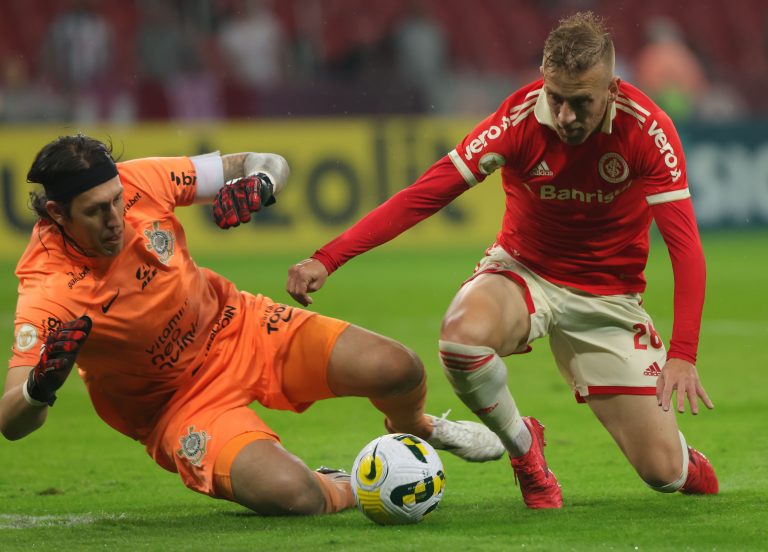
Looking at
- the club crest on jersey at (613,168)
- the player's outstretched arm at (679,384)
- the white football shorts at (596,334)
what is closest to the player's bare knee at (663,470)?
the white football shorts at (596,334)

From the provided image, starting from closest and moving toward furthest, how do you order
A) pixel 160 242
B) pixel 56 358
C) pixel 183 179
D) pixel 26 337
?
pixel 56 358 → pixel 26 337 → pixel 160 242 → pixel 183 179

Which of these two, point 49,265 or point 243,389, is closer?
point 49,265

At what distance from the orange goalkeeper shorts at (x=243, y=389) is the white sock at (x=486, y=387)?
0.57m

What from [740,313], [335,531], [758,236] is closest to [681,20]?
[758,236]

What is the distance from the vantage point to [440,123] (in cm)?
1538

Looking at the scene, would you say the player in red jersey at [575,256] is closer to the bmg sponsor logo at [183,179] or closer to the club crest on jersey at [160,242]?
the club crest on jersey at [160,242]

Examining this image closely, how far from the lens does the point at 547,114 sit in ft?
16.7

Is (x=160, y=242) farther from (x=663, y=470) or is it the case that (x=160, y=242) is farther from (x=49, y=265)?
(x=663, y=470)

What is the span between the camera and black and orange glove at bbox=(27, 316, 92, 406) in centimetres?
441

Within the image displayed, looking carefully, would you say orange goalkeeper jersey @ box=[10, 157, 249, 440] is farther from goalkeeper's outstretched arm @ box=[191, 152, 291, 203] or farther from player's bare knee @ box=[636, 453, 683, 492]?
player's bare knee @ box=[636, 453, 683, 492]

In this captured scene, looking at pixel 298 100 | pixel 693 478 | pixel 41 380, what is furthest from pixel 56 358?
pixel 298 100

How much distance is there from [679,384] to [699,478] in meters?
0.85

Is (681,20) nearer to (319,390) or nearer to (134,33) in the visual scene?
(134,33)

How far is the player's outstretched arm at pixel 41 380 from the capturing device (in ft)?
14.5
